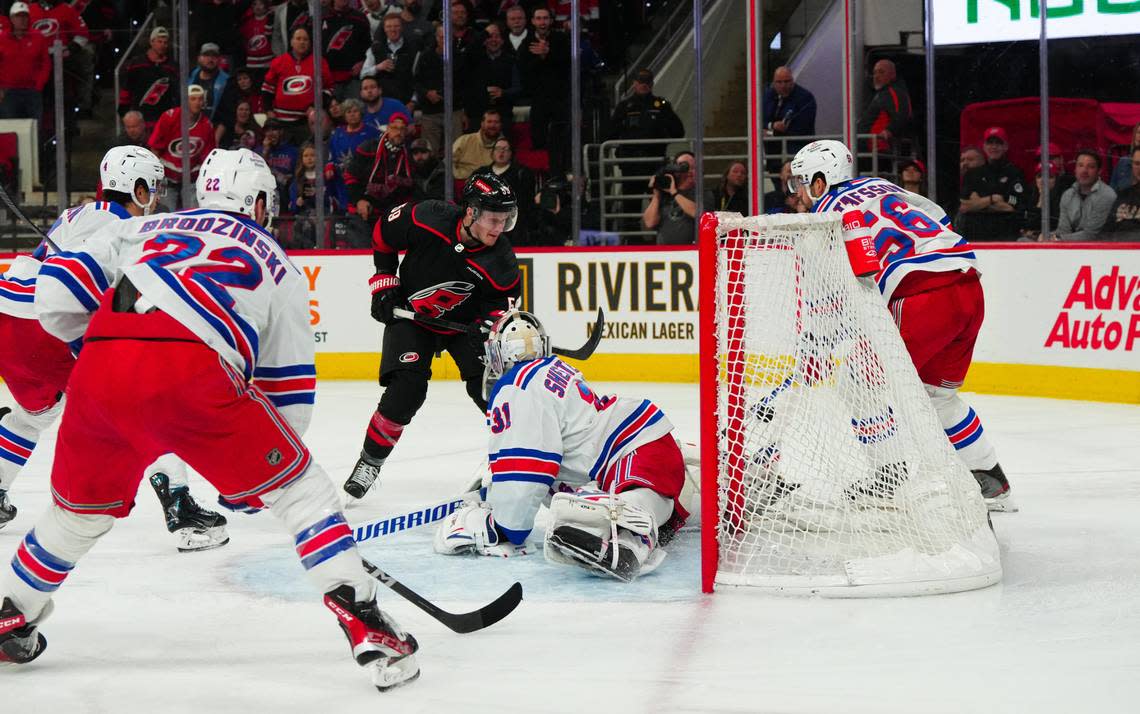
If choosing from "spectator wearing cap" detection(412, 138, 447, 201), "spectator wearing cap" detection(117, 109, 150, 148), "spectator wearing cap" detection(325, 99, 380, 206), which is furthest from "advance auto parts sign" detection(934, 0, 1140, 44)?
"spectator wearing cap" detection(117, 109, 150, 148)

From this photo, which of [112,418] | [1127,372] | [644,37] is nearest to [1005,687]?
[112,418]

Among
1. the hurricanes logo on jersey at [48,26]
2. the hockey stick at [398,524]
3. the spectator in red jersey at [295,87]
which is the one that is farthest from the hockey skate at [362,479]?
the hurricanes logo on jersey at [48,26]

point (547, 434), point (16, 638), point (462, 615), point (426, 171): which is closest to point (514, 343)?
point (547, 434)

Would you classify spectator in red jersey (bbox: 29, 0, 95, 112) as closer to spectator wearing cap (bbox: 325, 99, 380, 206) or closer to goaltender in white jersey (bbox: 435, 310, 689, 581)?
spectator wearing cap (bbox: 325, 99, 380, 206)

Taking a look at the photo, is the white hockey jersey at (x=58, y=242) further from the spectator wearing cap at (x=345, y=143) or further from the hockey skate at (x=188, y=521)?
the spectator wearing cap at (x=345, y=143)

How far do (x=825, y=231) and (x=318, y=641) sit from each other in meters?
1.70

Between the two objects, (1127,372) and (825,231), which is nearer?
(825,231)

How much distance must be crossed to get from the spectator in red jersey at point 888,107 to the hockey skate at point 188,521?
5.35m

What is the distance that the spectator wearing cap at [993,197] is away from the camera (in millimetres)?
7945

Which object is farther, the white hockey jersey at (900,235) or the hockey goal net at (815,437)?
the white hockey jersey at (900,235)

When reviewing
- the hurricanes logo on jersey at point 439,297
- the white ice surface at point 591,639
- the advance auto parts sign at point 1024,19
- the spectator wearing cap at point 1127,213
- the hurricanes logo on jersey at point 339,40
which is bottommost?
the white ice surface at point 591,639

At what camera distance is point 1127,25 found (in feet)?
26.6

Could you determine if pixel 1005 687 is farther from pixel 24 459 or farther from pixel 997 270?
pixel 997 270

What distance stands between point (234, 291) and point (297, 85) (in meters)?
6.77
